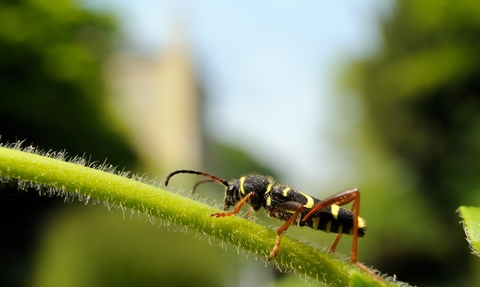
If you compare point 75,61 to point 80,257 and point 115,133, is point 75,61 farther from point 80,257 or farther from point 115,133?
point 80,257

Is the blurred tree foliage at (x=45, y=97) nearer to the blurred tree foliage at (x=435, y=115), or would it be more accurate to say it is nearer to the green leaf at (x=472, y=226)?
the blurred tree foliage at (x=435, y=115)

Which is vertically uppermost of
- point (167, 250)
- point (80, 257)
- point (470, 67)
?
point (470, 67)

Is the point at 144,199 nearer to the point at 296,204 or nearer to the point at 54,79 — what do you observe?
the point at 296,204

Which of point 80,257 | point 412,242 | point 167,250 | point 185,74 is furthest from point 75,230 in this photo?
point 185,74

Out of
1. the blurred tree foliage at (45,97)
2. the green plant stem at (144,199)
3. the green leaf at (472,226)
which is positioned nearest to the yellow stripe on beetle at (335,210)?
the green plant stem at (144,199)

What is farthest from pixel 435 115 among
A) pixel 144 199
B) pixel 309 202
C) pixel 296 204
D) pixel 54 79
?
pixel 144 199
